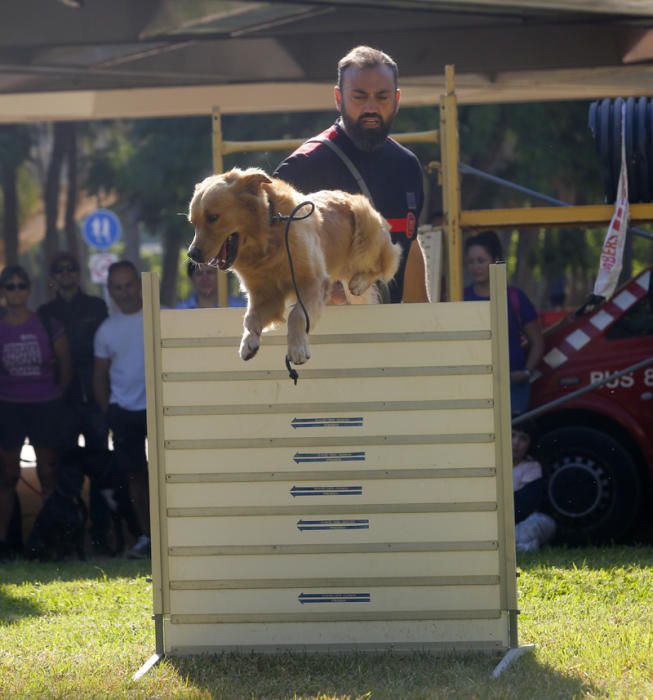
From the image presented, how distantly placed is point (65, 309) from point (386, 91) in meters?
5.63

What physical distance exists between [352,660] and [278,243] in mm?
1845

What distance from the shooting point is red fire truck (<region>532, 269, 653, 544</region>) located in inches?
360

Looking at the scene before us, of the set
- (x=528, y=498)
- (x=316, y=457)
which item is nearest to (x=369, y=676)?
(x=316, y=457)

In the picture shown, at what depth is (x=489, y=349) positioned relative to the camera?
5430 mm

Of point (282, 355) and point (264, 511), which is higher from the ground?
point (282, 355)

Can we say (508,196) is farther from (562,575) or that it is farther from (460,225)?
(562,575)

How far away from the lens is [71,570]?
29.7ft

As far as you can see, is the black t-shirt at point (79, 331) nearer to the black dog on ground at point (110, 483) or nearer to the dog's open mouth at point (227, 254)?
the black dog on ground at point (110, 483)

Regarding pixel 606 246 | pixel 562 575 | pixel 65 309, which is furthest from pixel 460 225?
pixel 65 309

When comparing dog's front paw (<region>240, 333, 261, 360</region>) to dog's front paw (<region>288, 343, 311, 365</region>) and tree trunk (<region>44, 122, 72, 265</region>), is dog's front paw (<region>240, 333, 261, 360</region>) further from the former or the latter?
tree trunk (<region>44, 122, 72, 265</region>)

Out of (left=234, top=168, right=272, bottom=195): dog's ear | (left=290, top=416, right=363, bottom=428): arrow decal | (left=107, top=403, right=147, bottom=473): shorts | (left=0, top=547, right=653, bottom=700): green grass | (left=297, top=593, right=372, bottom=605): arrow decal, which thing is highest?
(left=234, top=168, right=272, bottom=195): dog's ear

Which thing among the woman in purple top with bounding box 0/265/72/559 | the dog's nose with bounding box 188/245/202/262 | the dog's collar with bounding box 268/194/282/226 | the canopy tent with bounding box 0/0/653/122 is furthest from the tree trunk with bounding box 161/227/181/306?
the dog's nose with bounding box 188/245/202/262

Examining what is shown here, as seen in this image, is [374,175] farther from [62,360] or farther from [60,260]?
[60,260]

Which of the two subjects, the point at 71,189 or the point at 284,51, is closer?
the point at 284,51
